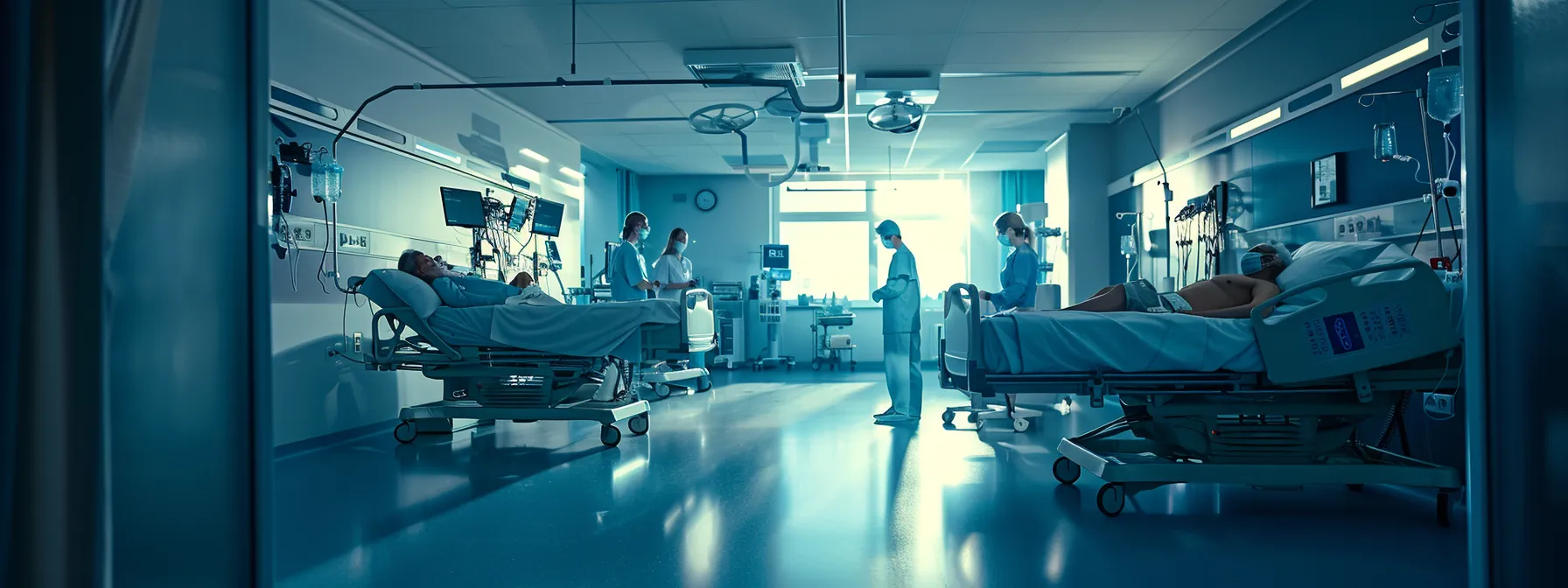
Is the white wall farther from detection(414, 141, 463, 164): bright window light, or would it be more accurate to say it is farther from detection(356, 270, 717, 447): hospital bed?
detection(356, 270, 717, 447): hospital bed

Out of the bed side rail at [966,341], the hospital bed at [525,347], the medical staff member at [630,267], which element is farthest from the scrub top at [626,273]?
the bed side rail at [966,341]

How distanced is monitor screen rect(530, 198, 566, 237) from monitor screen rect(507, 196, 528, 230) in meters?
0.10

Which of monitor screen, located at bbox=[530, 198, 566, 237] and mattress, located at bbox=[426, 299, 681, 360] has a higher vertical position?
monitor screen, located at bbox=[530, 198, 566, 237]

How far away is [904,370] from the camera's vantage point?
5312 mm

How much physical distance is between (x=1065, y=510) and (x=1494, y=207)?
2079 millimetres

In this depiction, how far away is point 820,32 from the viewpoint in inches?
201

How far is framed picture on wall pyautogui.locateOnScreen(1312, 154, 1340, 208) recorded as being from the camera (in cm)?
405

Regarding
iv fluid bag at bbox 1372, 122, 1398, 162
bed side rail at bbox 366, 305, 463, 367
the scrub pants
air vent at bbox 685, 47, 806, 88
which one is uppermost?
air vent at bbox 685, 47, 806, 88

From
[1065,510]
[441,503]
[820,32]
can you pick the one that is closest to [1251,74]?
[820,32]

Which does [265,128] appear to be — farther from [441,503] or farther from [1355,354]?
[1355,354]

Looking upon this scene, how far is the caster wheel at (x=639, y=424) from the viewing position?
4.85m

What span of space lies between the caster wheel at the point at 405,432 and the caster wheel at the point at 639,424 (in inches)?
49.8

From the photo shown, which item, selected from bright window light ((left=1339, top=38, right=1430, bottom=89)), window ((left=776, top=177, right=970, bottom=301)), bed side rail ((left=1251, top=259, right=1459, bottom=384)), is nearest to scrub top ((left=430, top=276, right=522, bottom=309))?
bed side rail ((left=1251, top=259, right=1459, bottom=384))

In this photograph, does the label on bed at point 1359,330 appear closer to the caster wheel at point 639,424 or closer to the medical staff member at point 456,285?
the caster wheel at point 639,424
